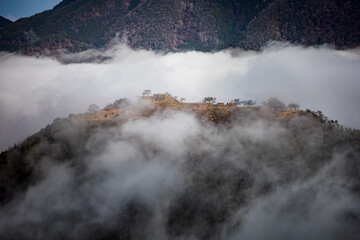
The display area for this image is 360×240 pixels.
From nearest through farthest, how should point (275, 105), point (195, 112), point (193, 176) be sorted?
1. point (193, 176)
2. point (275, 105)
3. point (195, 112)

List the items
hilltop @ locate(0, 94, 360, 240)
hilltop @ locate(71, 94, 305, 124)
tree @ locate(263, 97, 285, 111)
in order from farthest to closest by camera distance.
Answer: tree @ locate(263, 97, 285, 111) < hilltop @ locate(71, 94, 305, 124) < hilltop @ locate(0, 94, 360, 240)

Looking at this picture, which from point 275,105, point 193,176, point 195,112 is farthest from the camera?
point 195,112

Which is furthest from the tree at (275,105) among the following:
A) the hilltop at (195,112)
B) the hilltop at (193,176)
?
the hilltop at (193,176)

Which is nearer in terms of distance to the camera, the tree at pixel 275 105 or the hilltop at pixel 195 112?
the hilltop at pixel 195 112

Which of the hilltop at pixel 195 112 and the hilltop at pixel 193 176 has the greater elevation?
the hilltop at pixel 195 112

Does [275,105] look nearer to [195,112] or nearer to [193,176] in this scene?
[195,112]

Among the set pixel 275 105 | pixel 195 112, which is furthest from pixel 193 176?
pixel 275 105

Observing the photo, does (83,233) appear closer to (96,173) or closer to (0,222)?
(96,173)

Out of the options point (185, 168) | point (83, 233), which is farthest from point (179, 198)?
point (83, 233)

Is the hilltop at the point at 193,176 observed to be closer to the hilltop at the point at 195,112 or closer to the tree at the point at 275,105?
the hilltop at the point at 195,112

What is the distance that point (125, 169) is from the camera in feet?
444

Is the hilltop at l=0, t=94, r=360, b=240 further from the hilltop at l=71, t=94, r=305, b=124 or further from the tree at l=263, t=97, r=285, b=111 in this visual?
the tree at l=263, t=97, r=285, b=111

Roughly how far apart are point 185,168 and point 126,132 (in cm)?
2779

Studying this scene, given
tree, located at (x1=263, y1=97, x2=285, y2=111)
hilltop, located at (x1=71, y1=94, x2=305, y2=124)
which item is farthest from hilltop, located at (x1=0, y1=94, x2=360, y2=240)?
tree, located at (x1=263, y1=97, x2=285, y2=111)
